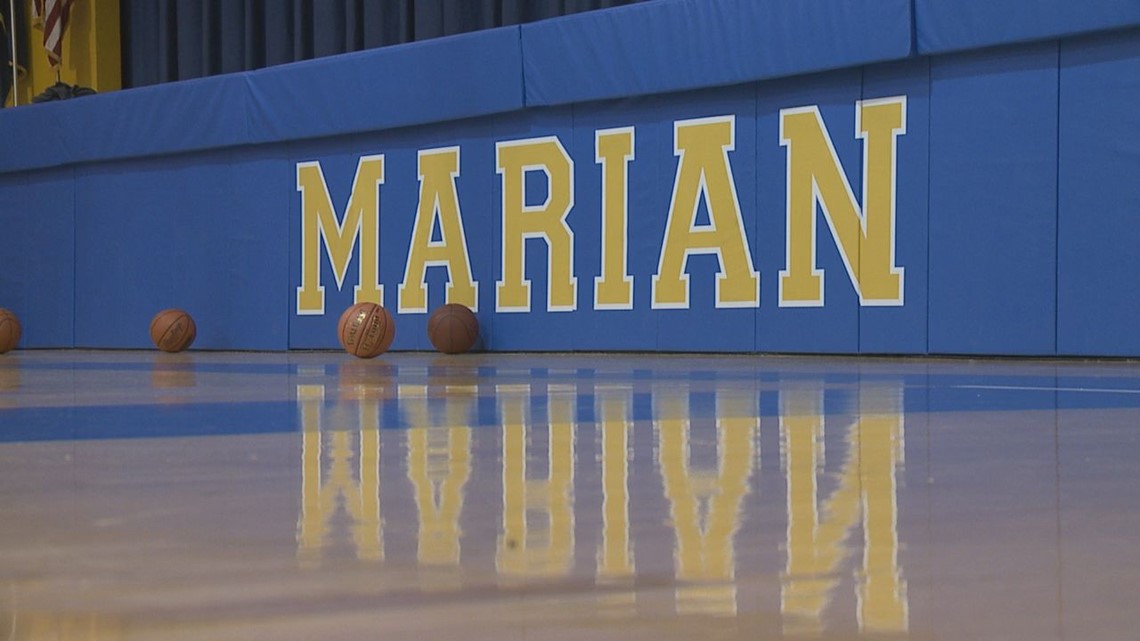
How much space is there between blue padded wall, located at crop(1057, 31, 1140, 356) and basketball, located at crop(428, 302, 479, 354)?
3.86m

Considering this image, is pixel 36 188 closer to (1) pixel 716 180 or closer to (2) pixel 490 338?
(2) pixel 490 338

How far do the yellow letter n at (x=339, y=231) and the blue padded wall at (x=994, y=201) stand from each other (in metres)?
4.33

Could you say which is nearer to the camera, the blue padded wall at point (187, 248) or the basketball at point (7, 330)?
the basketball at point (7, 330)

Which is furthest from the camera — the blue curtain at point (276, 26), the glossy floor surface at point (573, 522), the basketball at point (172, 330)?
the blue curtain at point (276, 26)

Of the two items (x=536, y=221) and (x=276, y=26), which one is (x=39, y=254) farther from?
(x=536, y=221)

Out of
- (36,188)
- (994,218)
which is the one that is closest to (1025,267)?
(994,218)

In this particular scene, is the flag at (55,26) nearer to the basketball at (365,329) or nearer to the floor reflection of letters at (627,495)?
the basketball at (365,329)

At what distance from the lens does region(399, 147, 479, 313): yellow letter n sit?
1030 centimetres

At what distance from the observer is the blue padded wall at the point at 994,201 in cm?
750

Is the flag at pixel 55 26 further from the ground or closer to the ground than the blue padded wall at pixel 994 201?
further from the ground

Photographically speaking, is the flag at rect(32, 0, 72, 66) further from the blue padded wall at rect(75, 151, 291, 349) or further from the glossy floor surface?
the glossy floor surface

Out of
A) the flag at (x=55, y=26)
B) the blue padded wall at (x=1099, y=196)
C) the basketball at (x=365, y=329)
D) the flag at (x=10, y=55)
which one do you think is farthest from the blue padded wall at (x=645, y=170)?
the flag at (x=10, y=55)

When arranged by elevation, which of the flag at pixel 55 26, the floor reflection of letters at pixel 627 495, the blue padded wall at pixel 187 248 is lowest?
the floor reflection of letters at pixel 627 495

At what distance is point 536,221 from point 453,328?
844mm
